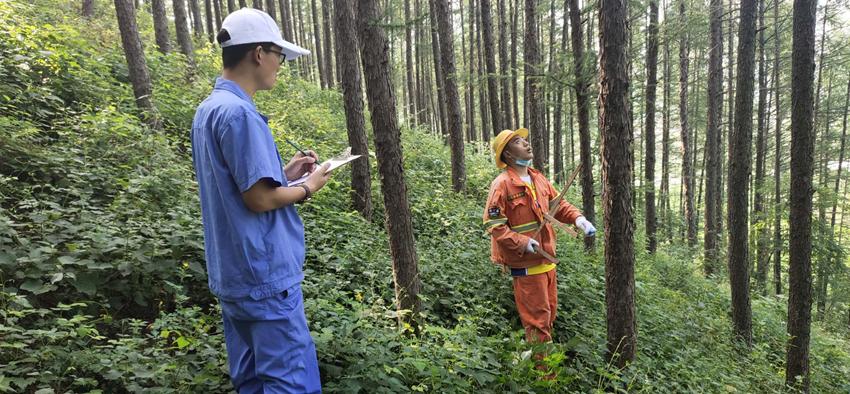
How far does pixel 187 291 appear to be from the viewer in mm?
4168

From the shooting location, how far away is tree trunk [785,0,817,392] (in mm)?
6230

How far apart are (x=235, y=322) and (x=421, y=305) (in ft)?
8.45

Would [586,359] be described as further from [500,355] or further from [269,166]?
[269,166]

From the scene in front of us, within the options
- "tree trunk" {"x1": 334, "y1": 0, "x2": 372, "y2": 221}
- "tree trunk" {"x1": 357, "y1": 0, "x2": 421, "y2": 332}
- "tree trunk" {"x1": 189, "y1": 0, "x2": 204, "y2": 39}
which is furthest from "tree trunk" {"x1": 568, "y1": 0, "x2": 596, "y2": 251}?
"tree trunk" {"x1": 189, "y1": 0, "x2": 204, "y2": 39}

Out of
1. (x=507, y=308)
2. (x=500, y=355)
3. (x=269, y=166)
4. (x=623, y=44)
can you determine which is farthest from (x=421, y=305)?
→ (x=623, y=44)

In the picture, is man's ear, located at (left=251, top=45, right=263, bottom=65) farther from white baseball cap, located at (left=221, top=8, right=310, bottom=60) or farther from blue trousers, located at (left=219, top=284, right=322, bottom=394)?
blue trousers, located at (left=219, top=284, right=322, bottom=394)

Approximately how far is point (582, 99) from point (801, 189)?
11.2 ft

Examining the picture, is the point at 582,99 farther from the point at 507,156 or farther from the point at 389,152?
the point at 389,152

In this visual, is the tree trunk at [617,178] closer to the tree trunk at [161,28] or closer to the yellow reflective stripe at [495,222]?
the yellow reflective stripe at [495,222]

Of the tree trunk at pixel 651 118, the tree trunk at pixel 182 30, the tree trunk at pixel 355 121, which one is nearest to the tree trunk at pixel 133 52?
the tree trunk at pixel 355 121

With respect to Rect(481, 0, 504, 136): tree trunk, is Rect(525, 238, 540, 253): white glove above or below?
A: below

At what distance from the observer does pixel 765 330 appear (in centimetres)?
973

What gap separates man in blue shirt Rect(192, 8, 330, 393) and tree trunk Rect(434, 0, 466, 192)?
828cm

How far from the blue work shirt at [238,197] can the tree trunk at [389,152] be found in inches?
83.2
